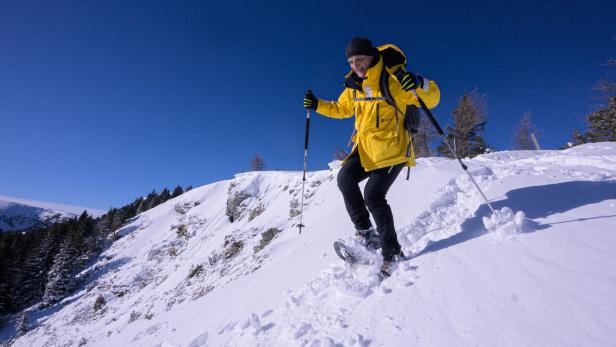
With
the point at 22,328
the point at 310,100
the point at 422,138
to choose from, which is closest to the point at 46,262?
the point at 22,328

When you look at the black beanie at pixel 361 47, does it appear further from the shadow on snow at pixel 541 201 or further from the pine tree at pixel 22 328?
the pine tree at pixel 22 328

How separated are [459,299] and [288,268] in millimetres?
3020

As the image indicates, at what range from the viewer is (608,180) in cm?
417

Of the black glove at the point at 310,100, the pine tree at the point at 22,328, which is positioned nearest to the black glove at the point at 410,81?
the black glove at the point at 310,100

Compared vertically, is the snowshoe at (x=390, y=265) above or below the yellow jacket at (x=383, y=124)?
below

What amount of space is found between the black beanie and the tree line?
168 feet

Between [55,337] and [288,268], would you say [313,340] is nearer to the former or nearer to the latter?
[288,268]

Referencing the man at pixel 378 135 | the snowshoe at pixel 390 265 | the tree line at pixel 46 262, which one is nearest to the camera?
the snowshoe at pixel 390 265

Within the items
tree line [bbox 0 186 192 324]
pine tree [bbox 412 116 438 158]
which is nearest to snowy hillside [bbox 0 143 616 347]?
pine tree [bbox 412 116 438 158]

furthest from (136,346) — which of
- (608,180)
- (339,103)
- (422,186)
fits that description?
(608,180)

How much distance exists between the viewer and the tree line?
1491 inches

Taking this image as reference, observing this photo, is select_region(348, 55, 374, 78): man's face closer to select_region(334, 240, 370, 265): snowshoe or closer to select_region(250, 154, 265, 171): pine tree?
select_region(334, 240, 370, 265): snowshoe

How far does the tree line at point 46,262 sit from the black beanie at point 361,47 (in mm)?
51247

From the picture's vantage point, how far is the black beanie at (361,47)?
10.3 feet
